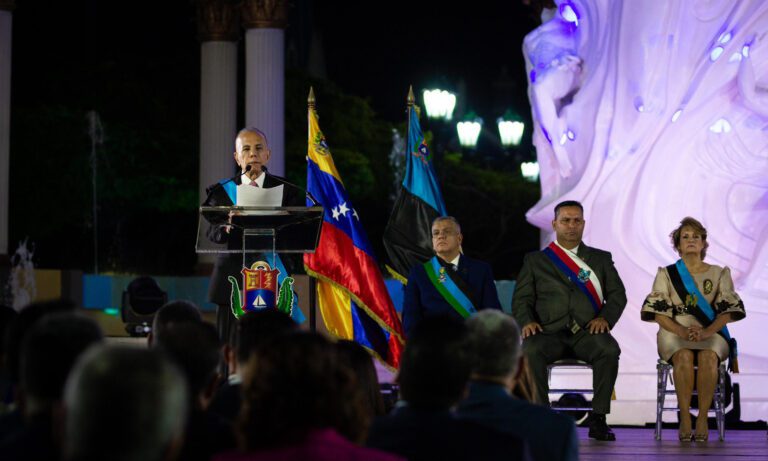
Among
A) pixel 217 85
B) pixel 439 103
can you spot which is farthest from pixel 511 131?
pixel 217 85

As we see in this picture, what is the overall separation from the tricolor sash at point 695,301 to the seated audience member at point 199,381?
18.4 ft

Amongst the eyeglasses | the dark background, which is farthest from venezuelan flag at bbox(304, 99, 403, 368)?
the dark background

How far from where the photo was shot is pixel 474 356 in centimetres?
432

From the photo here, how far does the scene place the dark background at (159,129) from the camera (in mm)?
28156

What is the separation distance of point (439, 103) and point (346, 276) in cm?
875

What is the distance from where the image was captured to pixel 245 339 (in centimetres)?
464

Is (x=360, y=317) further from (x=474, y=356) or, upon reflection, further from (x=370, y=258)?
(x=474, y=356)

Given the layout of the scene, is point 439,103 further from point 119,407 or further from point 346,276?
point 119,407

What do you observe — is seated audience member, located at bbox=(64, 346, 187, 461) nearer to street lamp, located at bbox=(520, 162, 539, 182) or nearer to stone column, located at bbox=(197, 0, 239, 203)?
stone column, located at bbox=(197, 0, 239, 203)

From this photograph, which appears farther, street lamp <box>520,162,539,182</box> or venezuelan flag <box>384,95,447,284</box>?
street lamp <box>520,162,539,182</box>

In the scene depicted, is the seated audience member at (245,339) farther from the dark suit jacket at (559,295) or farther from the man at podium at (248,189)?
the dark suit jacket at (559,295)

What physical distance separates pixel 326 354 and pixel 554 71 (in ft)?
28.5

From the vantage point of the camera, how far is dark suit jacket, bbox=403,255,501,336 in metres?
9.16

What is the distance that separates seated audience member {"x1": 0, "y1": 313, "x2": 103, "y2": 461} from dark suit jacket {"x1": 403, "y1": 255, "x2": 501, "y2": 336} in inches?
229
